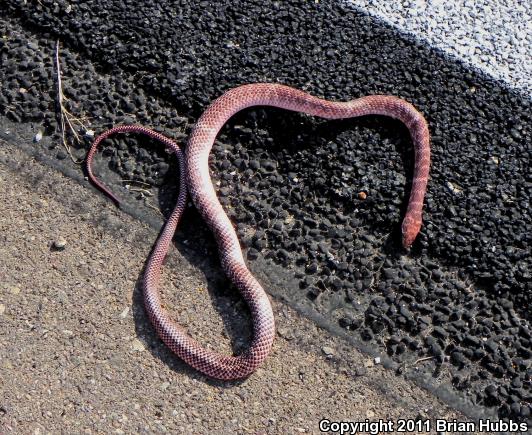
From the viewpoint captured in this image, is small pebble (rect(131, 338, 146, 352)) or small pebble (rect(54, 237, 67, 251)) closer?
small pebble (rect(131, 338, 146, 352))

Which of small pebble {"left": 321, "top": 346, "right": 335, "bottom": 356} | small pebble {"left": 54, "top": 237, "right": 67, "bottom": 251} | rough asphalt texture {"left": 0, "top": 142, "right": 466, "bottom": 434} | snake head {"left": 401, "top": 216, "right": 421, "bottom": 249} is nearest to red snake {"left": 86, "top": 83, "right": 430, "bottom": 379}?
snake head {"left": 401, "top": 216, "right": 421, "bottom": 249}

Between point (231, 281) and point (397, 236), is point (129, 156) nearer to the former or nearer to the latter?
point (231, 281)

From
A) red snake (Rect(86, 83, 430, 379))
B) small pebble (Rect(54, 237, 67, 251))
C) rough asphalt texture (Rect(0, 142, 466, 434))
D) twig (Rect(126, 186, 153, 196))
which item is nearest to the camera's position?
rough asphalt texture (Rect(0, 142, 466, 434))

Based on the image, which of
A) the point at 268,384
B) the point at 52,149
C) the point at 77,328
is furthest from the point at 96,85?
the point at 268,384

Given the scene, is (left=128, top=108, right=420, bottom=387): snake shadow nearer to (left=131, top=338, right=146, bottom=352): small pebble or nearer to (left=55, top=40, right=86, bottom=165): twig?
(left=131, top=338, right=146, bottom=352): small pebble

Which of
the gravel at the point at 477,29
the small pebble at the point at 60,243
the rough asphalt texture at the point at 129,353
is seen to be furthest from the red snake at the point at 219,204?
the gravel at the point at 477,29

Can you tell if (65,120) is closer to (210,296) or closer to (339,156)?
(210,296)

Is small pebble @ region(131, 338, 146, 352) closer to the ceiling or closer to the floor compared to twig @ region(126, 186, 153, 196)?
closer to the floor
